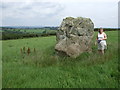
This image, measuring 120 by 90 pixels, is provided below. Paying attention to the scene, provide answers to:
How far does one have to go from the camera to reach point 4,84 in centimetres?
521

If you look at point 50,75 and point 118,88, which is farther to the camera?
point 50,75

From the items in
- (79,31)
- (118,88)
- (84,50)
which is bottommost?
(118,88)

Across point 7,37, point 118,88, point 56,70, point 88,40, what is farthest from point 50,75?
point 7,37

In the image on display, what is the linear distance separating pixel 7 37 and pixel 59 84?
37.2m

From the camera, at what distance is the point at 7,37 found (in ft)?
131

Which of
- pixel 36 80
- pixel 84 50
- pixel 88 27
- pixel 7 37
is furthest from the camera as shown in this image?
pixel 7 37

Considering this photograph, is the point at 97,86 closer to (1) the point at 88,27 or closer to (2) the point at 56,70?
(2) the point at 56,70

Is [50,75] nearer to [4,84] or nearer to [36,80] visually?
[36,80]

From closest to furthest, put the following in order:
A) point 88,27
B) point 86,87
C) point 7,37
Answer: point 86,87, point 88,27, point 7,37

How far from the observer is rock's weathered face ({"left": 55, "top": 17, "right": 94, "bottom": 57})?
10.5 m

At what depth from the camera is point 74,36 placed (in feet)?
37.1

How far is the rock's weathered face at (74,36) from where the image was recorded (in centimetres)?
1054

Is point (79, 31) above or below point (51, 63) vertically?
above

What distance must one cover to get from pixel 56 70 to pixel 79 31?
5713 mm
